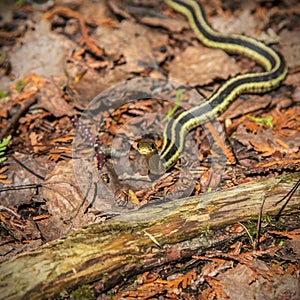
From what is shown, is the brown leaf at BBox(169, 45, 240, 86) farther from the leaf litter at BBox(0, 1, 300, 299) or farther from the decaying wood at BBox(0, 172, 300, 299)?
the decaying wood at BBox(0, 172, 300, 299)

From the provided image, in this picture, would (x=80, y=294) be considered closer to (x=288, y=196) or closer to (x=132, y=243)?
(x=132, y=243)

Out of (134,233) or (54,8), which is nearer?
(134,233)

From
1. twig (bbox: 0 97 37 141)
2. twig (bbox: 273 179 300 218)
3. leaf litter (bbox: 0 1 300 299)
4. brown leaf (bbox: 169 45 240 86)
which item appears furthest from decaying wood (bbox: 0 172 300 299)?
brown leaf (bbox: 169 45 240 86)

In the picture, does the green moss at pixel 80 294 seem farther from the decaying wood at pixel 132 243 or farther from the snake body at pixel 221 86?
the snake body at pixel 221 86

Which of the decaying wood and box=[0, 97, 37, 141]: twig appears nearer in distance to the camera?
the decaying wood

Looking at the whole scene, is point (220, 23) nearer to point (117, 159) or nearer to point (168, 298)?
point (117, 159)

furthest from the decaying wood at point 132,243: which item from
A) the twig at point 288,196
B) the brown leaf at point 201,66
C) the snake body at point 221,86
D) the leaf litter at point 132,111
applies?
the brown leaf at point 201,66

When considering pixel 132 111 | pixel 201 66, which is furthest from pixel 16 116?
pixel 201 66

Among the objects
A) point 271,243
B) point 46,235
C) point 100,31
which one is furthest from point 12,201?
point 100,31
